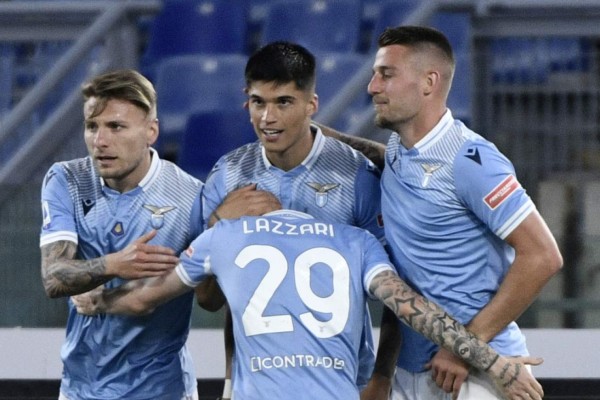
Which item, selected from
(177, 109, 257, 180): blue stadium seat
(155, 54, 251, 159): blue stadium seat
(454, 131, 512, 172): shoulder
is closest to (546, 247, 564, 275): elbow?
(454, 131, 512, 172): shoulder

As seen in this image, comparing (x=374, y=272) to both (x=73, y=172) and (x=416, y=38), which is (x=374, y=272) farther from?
(x=73, y=172)

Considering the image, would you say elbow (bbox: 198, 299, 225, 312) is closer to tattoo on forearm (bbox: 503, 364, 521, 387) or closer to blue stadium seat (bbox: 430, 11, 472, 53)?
tattoo on forearm (bbox: 503, 364, 521, 387)

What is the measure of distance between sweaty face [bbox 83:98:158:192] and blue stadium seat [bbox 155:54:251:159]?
11.0ft

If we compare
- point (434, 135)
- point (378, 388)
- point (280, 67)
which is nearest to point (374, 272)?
point (434, 135)

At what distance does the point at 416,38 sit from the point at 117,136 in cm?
86

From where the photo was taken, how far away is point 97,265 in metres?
3.26

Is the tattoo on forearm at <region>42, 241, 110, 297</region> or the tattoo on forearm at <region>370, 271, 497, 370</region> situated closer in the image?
the tattoo on forearm at <region>370, 271, 497, 370</region>

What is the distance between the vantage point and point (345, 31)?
7.07 metres

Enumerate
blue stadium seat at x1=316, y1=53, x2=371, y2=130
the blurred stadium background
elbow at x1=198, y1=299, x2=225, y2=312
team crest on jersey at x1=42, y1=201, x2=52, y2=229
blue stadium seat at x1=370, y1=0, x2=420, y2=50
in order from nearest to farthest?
team crest on jersey at x1=42, y1=201, x2=52, y2=229 < elbow at x1=198, y1=299, x2=225, y2=312 < the blurred stadium background < blue stadium seat at x1=316, y1=53, x2=371, y2=130 < blue stadium seat at x1=370, y1=0, x2=420, y2=50

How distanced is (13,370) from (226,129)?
210 centimetres

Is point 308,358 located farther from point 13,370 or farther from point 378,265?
point 13,370

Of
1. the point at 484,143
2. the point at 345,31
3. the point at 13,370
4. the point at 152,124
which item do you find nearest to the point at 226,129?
the point at 345,31

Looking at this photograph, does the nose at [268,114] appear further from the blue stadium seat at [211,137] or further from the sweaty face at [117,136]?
the blue stadium seat at [211,137]

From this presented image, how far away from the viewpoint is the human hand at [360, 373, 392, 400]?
343 cm
